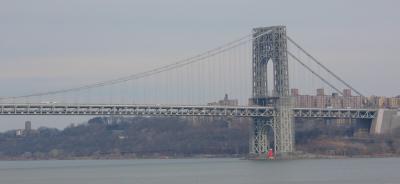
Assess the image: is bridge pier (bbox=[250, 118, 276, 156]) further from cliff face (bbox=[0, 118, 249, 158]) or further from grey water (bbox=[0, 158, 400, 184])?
cliff face (bbox=[0, 118, 249, 158])

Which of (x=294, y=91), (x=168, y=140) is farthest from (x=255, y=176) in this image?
(x=168, y=140)

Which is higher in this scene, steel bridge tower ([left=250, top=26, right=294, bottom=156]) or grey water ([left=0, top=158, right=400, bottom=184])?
steel bridge tower ([left=250, top=26, right=294, bottom=156])

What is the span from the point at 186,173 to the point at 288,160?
1740 centimetres

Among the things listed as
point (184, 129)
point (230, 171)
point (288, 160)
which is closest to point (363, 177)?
point (230, 171)

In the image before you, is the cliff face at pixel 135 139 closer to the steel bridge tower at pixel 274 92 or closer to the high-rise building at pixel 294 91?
the high-rise building at pixel 294 91

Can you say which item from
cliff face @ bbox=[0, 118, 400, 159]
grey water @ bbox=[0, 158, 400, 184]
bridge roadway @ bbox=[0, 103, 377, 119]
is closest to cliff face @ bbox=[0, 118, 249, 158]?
cliff face @ bbox=[0, 118, 400, 159]

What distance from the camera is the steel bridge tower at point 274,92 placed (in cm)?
8688

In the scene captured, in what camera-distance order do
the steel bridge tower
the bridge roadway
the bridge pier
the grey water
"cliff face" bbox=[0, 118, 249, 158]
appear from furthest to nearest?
"cliff face" bbox=[0, 118, 249, 158] → the bridge pier → the steel bridge tower → the bridge roadway → the grey water

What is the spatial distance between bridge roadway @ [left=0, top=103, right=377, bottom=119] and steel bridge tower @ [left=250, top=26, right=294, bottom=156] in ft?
3.27

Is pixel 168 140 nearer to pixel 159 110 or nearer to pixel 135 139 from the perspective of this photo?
pixel 135 139

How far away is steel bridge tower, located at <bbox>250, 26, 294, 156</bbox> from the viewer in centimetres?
8688

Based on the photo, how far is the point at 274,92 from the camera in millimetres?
87250

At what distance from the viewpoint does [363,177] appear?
59.5 metres

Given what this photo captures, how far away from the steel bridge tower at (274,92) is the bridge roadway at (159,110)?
995 millimetres
